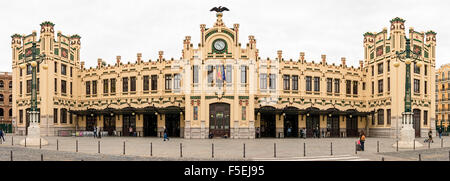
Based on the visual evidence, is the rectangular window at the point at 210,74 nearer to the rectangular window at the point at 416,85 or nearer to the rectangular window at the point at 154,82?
the rectangular window at the point at 154,82

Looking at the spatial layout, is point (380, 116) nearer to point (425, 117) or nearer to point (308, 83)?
point (425, 117)

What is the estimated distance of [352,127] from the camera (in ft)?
166

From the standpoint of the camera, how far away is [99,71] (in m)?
51.4

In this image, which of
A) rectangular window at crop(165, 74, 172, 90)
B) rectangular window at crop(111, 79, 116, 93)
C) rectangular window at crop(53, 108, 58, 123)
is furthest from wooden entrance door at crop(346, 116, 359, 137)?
rectangular window at crop(53, 108, 58, 123)

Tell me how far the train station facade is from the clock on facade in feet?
0.37

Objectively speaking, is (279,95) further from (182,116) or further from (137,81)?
(137,81)

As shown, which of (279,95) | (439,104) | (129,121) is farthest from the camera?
(439,104)

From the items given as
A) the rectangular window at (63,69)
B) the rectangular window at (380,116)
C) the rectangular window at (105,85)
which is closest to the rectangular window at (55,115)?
the rectangular window at (63,69)

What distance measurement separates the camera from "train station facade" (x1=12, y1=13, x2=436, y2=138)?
140 ft

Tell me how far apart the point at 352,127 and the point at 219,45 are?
2098 centimetres

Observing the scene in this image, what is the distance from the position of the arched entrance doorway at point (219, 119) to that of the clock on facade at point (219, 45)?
6.17m

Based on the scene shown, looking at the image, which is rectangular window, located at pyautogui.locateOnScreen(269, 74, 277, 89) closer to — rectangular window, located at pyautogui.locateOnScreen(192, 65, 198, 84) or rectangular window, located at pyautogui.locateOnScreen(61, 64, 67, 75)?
rectangular window, located at pyautogui.locateOnScreen(192, 65, 198, 84)
